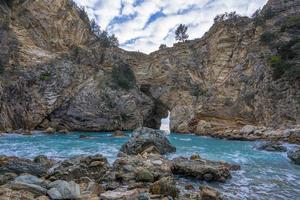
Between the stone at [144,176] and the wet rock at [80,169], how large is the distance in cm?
156

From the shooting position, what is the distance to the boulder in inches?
790

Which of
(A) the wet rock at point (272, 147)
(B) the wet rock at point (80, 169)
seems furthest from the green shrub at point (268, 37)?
(B) the wet rock at point (80, 169)

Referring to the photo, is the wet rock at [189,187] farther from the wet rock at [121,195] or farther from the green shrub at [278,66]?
the green shrub at [278,66]

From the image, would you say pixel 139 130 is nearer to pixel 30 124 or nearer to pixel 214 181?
pixel 214 181

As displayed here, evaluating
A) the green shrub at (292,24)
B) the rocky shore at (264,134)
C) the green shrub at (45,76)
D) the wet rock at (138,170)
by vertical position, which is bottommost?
the wet rock at (138,170)

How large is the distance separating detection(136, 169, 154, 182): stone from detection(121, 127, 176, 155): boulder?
26.3 feet

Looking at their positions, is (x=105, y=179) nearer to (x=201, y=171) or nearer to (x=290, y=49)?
(x=201, y=171)

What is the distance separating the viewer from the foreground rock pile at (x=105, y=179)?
28.3ft

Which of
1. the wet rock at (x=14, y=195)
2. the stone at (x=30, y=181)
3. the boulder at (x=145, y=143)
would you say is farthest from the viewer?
the boulder at (x=145, y=143)

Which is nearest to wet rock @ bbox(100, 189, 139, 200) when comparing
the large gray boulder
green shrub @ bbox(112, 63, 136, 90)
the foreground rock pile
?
the foreground rock pile

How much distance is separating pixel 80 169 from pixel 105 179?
4.15ft

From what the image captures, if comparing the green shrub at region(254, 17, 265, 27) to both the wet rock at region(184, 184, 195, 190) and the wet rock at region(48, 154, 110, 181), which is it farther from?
the wet rock at region(184, 184, 195, 190)

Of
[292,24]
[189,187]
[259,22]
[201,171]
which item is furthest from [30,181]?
[259,22]

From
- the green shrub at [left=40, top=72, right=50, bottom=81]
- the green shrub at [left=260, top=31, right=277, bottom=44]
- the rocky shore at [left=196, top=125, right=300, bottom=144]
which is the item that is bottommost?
the rocky shore at [left=196, top=125, right=300, bottom=144]
